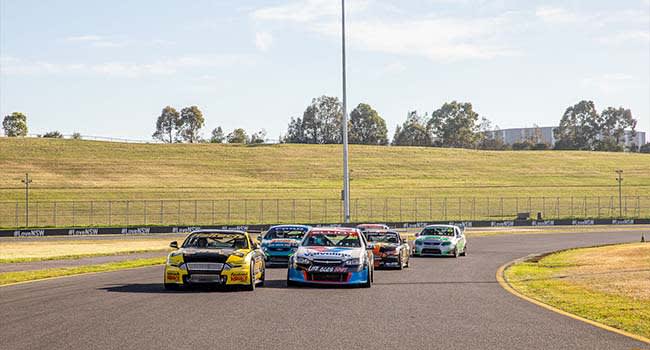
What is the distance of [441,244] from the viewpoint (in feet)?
113

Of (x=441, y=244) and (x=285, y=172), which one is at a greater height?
(x=285, y=172)

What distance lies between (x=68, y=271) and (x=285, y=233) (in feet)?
23.7

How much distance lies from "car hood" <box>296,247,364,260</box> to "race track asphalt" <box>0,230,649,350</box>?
79 cm

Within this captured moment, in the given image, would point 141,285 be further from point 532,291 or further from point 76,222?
point 76,222

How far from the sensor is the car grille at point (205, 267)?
1850 cm

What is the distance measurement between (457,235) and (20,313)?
923 inches

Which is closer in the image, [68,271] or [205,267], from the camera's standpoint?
[205,267]

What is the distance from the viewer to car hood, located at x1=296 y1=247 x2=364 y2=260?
19938mm

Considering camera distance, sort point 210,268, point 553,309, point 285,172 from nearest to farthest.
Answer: point 553,309 → point 210,268 → point 285,172

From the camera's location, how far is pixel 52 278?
76.7 feet

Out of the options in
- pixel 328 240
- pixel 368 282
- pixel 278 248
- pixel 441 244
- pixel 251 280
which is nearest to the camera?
pixel 251 280

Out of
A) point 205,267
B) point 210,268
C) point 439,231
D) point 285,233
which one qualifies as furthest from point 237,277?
point 439,231

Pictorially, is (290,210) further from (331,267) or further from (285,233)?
(331,267)

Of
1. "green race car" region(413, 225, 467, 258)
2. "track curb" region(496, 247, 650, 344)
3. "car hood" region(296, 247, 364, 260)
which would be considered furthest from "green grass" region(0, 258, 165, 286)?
"track curb" region(496, 247, 650, 344)
